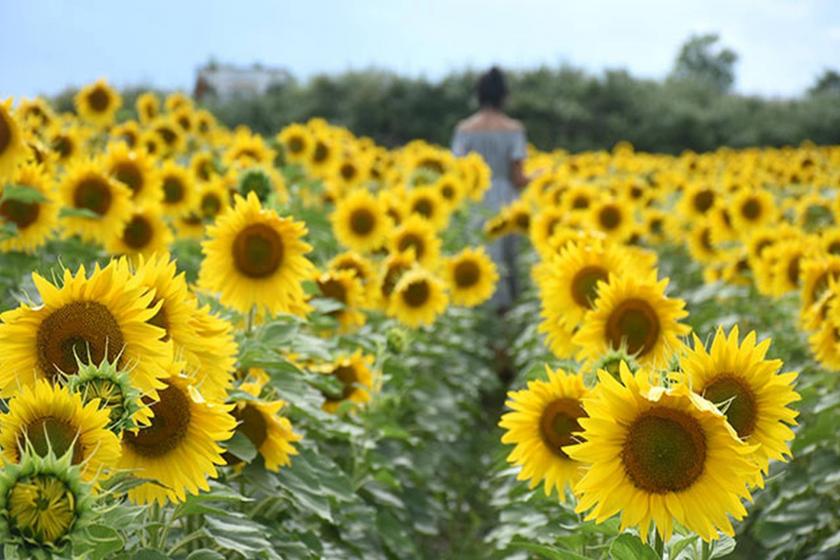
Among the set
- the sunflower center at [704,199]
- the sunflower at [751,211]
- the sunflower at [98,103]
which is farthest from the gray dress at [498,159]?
the sunflower at [98,103]

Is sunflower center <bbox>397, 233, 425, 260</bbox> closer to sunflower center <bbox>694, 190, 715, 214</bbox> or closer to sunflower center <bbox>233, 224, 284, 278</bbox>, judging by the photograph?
sunflower center <bbox>233, 224, 284, 278</bbox>

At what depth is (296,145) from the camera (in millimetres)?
8148

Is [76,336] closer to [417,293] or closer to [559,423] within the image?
[559,423]

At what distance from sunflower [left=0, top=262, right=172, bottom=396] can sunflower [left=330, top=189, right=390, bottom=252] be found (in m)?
3.89

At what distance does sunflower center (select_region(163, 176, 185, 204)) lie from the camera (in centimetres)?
546

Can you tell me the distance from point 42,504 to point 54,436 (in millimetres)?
225

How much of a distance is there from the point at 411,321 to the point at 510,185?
5.73 metres

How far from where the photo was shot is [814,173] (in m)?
11.3

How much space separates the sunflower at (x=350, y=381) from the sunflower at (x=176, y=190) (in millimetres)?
1780

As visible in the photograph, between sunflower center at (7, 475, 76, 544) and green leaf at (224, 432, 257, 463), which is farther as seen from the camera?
green leaf at (224, 432, 257, 463)

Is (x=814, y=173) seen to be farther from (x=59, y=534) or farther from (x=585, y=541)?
(x=59, y=534)

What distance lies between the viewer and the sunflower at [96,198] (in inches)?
166

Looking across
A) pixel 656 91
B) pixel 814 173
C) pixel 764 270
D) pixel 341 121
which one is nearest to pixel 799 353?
pixel 764 270

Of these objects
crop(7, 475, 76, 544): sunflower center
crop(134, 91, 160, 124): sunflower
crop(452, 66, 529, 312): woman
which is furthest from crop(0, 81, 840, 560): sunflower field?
crop(452, 66, 529, 312): woman
